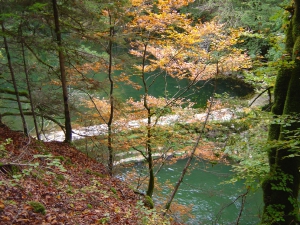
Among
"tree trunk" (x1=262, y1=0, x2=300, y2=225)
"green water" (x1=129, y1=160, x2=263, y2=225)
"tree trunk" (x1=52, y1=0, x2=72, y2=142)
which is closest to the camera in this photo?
"tree trunk" (x1=262, y1=0, x2=300, y2=225)

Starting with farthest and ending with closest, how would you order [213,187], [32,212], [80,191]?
[213,187] → [80,191] → [32,212]

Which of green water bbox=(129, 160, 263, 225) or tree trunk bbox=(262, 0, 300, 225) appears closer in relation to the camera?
tree trunk bbox=(262, 0, 300, 225)

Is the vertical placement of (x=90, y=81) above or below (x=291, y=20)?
below

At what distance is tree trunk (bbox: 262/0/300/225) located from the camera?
4863 millimetres

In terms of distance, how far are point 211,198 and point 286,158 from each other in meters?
6.67

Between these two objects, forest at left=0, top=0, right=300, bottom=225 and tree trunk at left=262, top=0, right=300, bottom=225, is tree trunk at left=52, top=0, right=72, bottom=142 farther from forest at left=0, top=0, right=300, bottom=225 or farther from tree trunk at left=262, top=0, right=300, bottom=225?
tree trunk at left=262, top=0, right=300, bottom=225

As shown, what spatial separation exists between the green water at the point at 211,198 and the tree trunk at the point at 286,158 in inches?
141

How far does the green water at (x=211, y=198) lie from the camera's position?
9.86m

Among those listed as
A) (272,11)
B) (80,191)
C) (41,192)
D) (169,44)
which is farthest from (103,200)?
(272,11)

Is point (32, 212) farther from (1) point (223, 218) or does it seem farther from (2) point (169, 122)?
(1) point (223, 218)

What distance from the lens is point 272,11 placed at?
53.8 feet

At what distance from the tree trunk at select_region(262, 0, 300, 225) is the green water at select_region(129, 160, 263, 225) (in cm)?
358

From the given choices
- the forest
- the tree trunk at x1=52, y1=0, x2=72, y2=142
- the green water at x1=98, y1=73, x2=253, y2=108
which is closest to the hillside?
the forest

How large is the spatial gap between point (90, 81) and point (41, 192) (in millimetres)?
4969
